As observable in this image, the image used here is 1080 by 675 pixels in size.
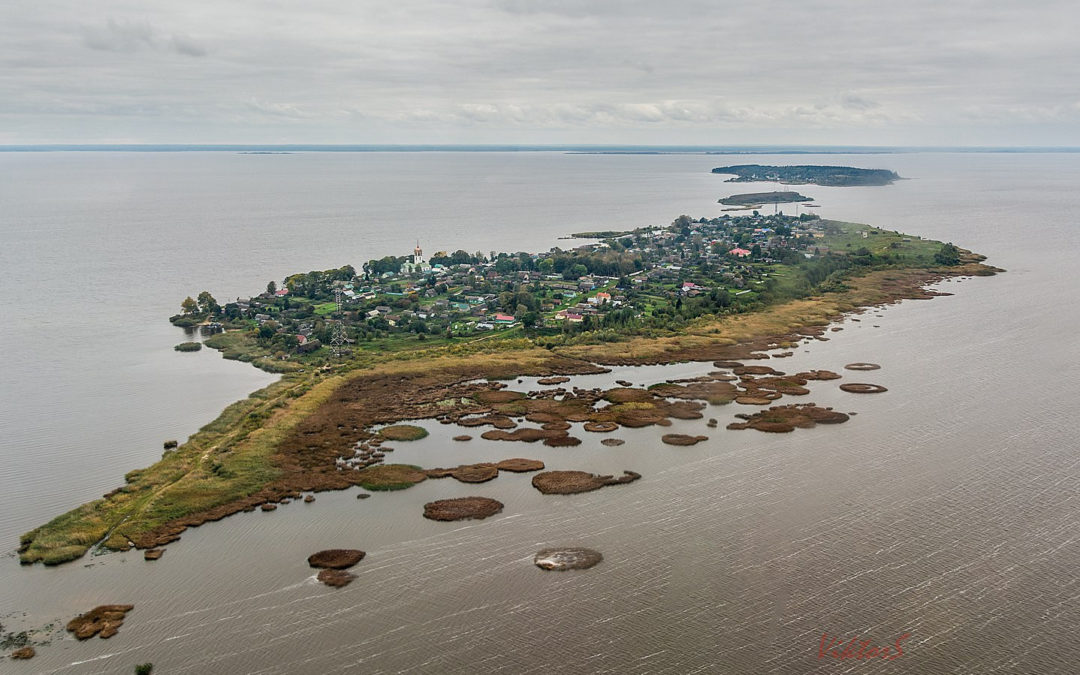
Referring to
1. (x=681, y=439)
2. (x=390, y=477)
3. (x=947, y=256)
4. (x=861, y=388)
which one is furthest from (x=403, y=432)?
(x=947, y=256)

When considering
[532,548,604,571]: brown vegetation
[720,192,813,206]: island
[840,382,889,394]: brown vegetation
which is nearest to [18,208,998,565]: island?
[840,382,889,394]: brown vegetation

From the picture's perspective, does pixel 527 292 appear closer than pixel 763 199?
Yes

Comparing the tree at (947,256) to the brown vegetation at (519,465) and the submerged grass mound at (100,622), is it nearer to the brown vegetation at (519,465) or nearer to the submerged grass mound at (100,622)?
the brown vegetation at (519,465)

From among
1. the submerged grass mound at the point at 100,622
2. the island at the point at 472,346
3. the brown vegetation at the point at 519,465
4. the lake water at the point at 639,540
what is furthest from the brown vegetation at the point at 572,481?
the submerged grass mound at the point at 100,622

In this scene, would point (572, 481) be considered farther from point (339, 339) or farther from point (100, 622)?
point (339, 339)

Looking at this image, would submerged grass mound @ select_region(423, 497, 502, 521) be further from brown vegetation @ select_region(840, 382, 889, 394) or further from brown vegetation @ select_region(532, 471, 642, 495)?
brown vegetation @ select_region(840, 382, 889, 394)

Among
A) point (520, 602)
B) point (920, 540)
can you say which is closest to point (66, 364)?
point (520, 602)

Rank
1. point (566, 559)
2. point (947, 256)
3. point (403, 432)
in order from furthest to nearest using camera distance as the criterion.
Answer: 1. point (947, 256)
2. point (403, 432)
3. point (566, 559)
